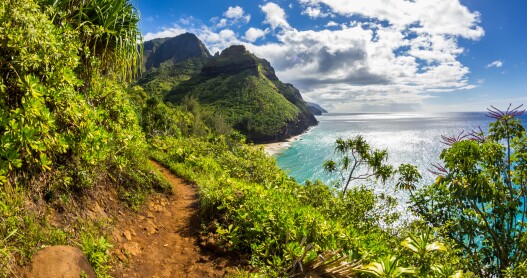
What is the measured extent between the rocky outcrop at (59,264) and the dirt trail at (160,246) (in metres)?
0.70

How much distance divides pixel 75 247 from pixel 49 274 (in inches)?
24.4

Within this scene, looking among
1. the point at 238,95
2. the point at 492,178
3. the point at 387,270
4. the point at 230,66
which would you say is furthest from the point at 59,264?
the point at 230,66

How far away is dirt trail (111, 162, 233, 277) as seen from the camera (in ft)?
16.0

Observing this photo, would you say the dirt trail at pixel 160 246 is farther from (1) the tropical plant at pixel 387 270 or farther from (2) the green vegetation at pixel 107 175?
(1) the tropical plant at pixel 387 270

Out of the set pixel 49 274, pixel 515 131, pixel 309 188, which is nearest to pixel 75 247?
pixel 49 274

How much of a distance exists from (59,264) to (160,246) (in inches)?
93.6

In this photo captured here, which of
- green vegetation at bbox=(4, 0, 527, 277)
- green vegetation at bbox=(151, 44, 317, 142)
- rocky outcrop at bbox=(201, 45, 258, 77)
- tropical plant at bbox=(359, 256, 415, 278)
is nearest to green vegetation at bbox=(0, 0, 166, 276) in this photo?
green vegetation at bbox=(4, 0, 527, 277)

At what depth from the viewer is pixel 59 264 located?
3469 millimetres

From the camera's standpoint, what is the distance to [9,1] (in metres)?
3.60

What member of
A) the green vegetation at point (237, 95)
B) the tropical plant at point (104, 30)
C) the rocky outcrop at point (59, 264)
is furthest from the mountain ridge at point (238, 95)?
the rocky outcrop at point (59, 264)

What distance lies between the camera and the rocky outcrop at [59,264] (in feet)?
10.8

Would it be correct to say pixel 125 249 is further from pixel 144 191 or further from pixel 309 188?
pixel 309 188

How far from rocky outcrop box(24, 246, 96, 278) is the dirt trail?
2.31 feet

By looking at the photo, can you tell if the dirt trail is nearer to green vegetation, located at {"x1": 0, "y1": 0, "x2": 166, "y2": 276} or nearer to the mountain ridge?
green vegetation, located at {"x1": 0, "y1": 0, "x2": 166, "y2": 276}
